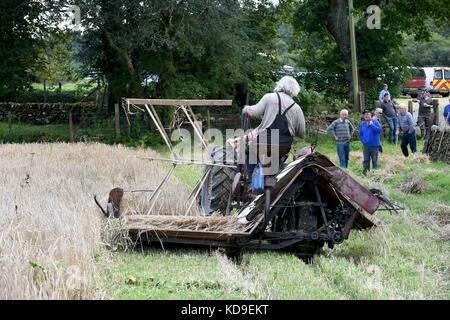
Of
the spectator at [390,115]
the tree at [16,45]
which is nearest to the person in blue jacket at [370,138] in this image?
the spectator at [390,115]

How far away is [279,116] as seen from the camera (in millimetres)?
8875

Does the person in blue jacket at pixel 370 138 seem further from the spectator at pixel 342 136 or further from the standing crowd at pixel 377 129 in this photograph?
the spectator at pixel 342 136

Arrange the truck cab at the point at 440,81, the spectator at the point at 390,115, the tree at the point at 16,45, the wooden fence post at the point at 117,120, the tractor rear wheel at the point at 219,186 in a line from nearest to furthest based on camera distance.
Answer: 1. the tractor rear wheel at the point at 219,186
2. the tree at the point at 16,45
3. the spectator at the point at 390,115
4. the wooden fence post at the point at 117,120
5. the truck cab at the point at 440,81

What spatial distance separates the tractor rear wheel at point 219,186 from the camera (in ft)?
34.7

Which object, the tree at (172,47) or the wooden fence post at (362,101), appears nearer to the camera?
the tree at (172,47)

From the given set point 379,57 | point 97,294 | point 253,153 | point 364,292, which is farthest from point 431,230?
point 379,57

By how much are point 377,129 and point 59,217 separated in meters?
10.8

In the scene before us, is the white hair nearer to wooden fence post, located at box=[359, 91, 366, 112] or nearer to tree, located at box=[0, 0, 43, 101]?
tree, located at box=[0, 0, 43, 101]

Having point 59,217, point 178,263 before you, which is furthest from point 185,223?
point 59,217

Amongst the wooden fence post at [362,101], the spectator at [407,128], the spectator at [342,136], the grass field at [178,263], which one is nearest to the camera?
the grass field at [178,263]

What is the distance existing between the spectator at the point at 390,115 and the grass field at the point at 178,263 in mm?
13646

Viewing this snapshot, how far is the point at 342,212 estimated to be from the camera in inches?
337

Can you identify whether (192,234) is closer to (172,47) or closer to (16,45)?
(172,47)

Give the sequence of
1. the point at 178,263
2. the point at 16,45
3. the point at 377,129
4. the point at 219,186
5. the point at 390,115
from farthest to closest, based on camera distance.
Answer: the point at 16,45
the point at 390,115
the point at 377,129
the point at 219,186
the point at 178,263
